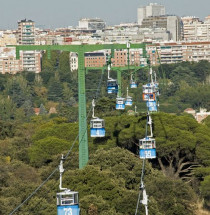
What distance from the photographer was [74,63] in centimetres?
18375

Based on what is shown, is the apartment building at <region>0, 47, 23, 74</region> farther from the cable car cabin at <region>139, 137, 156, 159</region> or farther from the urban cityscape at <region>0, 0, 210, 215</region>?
the cable car cabin at <region>139, 137, 156, 159</region>

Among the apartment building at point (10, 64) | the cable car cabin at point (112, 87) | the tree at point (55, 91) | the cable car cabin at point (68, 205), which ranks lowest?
the tree at point (55, 91)

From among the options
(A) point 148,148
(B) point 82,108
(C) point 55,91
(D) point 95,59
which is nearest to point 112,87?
(B) point 82,108

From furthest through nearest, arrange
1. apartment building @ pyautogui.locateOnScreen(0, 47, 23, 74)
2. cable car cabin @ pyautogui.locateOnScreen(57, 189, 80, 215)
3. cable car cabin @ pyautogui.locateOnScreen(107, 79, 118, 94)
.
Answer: apartment building @ pyautogui.locateOnScreen(0, 47, 23, 74)
cable car cabin @ pyautogui.locateOnScreen(107, 79, 118, 94)
cable car cabin @ pyautogui.locateOnScreen(57, 189, 80, 215)

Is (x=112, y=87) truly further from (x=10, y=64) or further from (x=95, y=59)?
(x=10, y=64)

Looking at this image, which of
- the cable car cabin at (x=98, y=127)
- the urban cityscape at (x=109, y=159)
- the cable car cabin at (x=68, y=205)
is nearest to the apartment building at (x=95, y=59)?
the urban cityscape at (x=109, y=159)

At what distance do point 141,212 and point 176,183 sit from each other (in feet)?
19.7

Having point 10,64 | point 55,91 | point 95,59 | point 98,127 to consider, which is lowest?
point 55,91

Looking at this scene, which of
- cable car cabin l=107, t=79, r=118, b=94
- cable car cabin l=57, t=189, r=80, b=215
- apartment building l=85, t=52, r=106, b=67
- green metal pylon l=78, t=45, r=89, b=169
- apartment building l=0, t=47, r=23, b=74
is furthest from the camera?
apartment building l=0, t=47, r=23, b=74

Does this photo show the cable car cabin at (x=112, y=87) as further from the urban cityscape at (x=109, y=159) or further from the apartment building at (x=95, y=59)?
the apartment building at (x=95, y=59)

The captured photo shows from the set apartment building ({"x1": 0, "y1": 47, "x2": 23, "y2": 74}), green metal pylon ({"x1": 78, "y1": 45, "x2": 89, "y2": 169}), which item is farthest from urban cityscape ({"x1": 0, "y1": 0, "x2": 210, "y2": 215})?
apartment building ({"x1": 0, "y1": 47, "x2": 23, "y2": 74})

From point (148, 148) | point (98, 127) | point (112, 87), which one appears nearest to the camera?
point (148, 148)

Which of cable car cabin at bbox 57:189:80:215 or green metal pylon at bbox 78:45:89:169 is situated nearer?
cable car cabin at bbox 57:189:80:215

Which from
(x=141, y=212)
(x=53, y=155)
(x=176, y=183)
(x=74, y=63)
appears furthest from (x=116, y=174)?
(x=74, y=63)
